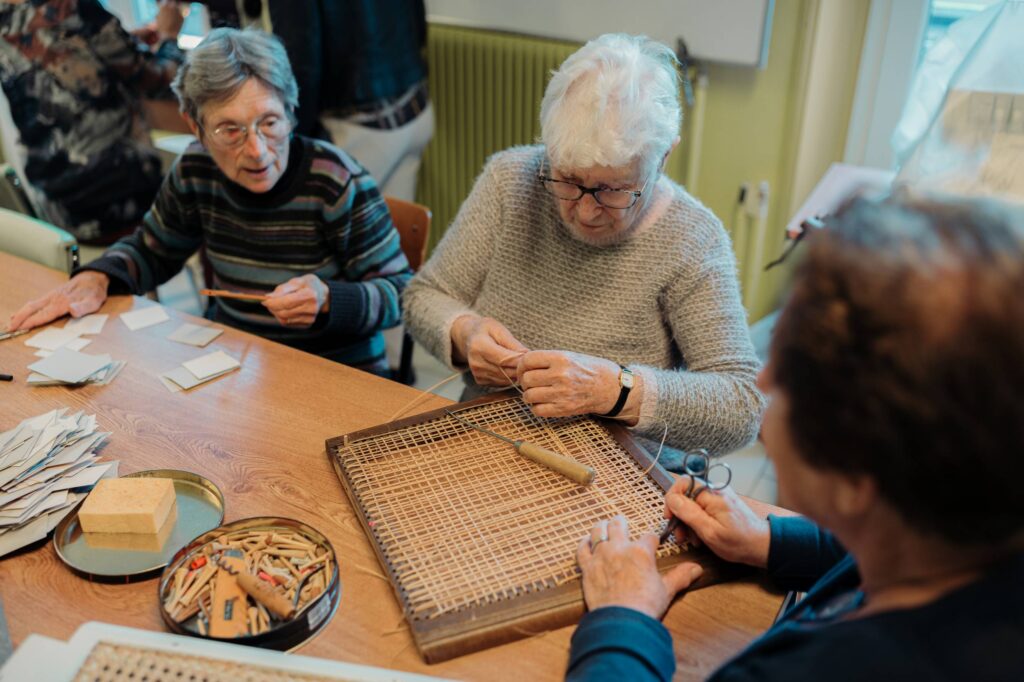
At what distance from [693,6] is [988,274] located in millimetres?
2159

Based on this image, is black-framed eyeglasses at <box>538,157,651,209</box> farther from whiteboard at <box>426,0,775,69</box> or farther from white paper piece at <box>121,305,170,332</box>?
whiteboard at <box>426,0,775,69</box>

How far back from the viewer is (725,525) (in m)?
1.06

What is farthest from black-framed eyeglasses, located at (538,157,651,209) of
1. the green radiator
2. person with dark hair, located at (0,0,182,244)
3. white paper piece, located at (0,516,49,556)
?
person with dark hair, located at (0,0,182,244)

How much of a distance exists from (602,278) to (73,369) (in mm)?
974

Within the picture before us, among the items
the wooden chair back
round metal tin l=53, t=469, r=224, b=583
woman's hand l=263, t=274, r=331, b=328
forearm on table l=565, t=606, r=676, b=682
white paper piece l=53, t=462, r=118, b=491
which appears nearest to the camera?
forearm on table l=565, t=606, r=676, b=682

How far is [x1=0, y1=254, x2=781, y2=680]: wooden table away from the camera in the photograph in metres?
0.98

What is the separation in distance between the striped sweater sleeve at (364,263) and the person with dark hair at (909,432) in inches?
47.4

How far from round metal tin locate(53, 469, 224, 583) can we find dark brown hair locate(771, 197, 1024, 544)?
33.5 inches

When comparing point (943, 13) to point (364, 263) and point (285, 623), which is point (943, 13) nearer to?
point (364, 263)

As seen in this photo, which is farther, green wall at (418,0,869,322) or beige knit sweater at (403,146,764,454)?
green wall at (418,0,869,322)

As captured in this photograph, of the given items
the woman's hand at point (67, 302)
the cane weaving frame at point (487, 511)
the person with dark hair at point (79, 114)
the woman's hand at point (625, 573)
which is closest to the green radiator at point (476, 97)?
the person with dark hair at point (79, 114)

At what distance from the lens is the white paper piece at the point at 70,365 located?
4.94ft

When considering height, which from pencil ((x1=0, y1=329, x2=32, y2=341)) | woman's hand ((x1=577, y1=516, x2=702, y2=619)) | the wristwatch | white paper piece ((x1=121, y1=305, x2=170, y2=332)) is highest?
the wristwatch

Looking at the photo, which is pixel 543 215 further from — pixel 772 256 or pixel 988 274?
pixel 772 256
